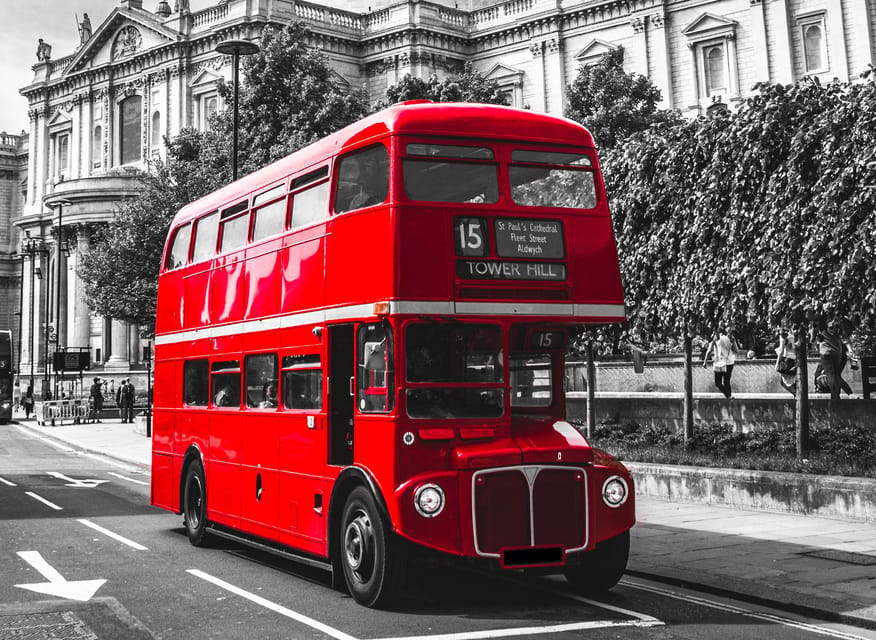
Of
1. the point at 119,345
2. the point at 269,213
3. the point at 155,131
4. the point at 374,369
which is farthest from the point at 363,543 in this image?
the point at 155,131

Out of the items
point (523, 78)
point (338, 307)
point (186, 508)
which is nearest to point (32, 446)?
point (186, 508)

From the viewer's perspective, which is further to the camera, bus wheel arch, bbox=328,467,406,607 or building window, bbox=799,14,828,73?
building window, bbox=799,14,828,73

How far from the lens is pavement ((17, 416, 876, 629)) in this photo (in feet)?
28.9

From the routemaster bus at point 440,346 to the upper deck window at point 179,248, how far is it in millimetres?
3222

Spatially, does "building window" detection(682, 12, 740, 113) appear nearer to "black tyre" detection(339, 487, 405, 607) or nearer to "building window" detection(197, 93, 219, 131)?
"building window" detection(197, 93, 219, 131)

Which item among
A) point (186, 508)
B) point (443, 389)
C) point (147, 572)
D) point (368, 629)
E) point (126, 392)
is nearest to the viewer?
point (368, 629)

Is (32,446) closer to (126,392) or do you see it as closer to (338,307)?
(126,392)

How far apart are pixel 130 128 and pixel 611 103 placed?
4193 centimetres

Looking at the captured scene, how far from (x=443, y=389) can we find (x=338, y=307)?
136 cm

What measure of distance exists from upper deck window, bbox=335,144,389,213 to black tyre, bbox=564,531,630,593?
356cm

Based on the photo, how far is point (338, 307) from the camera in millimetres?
9414

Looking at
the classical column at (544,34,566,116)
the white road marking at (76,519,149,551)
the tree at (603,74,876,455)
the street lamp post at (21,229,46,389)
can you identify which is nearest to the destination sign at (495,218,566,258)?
the tree at (603,74,876,455)

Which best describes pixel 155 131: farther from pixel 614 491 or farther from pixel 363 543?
pixel 614 491

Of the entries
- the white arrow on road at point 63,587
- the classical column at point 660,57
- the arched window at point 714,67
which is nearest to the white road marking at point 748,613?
the white arrow on road at point 63,587
